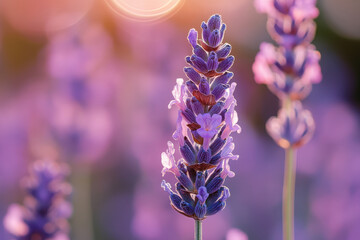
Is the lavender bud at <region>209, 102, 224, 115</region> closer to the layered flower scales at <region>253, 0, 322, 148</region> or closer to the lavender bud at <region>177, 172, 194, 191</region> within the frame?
the lavender bud at <region>177, 172, 194, 191</region>

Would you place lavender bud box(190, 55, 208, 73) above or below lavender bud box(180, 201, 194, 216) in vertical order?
above

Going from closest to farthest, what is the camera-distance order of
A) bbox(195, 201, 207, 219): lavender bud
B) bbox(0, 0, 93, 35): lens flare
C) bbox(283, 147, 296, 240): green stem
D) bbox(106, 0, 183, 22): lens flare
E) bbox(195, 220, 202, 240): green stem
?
bbox(195, 220, 202, 240): green stem
bbox(195, 201, 207, 219): lavender bud
bbox(283, 147, 296, 240): green stem
bbox(106, 0, 183, 22): lens flare
bbox(0, 0, 93, 35): lens flare

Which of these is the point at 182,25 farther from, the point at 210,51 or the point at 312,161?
the point at 210,51

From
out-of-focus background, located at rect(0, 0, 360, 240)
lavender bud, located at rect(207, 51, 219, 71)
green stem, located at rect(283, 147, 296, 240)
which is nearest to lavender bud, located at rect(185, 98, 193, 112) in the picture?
lavender bud, located at rect(207, 51, 219, 71)

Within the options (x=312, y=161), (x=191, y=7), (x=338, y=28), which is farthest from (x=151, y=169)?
(x=338, y=28)

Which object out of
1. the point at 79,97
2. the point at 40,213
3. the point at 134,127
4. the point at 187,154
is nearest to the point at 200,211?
the point at 187,154

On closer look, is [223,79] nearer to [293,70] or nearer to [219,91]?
[219,91]

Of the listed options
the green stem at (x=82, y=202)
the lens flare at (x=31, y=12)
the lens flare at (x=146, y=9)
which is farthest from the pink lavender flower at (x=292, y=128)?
the lens flare at (x=31, y=12)
